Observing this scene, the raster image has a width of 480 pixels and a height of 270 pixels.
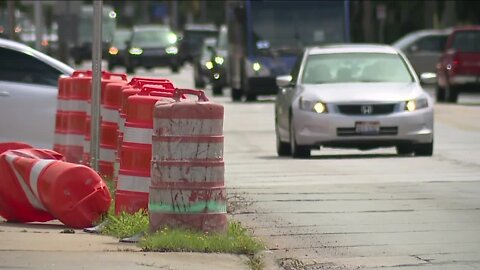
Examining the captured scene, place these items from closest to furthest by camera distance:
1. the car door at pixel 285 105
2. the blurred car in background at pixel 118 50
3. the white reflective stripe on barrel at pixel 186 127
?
the white reflective stripe on barrel at pixel 186 127 < the car door at pixel 285 105 < the blurred car in background at pixel 118 50

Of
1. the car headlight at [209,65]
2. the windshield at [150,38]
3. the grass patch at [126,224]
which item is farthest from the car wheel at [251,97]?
the grass patch at [126,224]

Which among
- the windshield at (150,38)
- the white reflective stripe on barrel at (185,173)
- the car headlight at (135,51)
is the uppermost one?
the windshield at (150,38)

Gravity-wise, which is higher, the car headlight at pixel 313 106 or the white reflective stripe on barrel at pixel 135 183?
the car headlight at pixel 313 106

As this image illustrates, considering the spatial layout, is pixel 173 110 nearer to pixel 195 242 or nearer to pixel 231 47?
pixel 195 242

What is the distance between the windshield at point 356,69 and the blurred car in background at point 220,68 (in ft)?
76.1

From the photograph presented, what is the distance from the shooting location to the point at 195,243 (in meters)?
10.8

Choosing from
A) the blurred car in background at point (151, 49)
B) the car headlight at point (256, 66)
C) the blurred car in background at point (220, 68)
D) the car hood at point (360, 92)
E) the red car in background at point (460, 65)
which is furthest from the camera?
the blurred car in background at point (151, 49)

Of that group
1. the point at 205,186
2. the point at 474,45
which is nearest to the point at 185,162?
the point at 205,186

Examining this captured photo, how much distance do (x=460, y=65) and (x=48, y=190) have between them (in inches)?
1074

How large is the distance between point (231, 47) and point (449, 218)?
2831 centimetres

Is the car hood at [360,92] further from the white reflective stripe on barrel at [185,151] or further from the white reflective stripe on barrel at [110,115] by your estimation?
the white reflective stripe on barrel at [185,151]

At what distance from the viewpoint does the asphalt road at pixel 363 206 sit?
35.7 feet

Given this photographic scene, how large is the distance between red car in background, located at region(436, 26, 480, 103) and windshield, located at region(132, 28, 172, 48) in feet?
92.7

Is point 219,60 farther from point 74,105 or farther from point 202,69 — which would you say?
point 74,105
